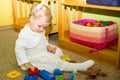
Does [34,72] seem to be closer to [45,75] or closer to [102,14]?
[45,75]

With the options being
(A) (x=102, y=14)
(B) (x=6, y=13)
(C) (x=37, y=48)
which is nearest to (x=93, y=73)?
(C) (x=37, y=48)

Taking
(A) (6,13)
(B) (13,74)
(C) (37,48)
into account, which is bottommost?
(B) (13,74)

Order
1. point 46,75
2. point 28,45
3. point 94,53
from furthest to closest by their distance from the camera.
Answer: point 94,53 < point 28,45 < point 46,75

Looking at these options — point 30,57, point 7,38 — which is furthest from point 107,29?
point 7,38

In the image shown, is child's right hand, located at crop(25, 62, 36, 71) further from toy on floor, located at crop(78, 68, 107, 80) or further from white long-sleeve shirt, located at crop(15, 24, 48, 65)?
toy on floor, located at crop(78, 68, 107, 80)

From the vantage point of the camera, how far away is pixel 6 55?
1515mm

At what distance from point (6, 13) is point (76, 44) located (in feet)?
3.59

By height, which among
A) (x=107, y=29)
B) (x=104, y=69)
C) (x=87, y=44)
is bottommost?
(x=104, y=69)

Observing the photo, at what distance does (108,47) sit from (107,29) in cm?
14

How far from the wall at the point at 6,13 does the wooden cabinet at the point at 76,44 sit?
2.70 feet

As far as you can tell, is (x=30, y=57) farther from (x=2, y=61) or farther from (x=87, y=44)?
(x=87, y=44)

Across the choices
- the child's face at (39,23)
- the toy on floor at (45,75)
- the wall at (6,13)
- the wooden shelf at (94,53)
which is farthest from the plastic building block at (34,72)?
the wall at (6,13)

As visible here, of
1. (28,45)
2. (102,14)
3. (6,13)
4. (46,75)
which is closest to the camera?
(46,75)

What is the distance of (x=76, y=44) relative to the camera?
155 cm
